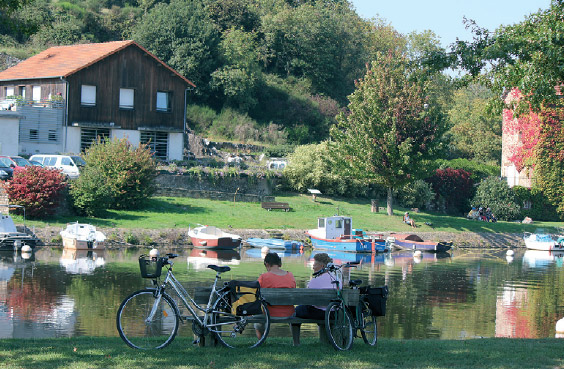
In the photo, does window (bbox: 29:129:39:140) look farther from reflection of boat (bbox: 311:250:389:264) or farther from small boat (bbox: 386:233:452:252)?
small boat (bbox: 386:233:452:252)

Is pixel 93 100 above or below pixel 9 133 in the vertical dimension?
above

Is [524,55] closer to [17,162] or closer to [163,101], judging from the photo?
[17,162]

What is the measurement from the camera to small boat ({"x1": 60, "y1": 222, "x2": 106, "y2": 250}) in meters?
37.0

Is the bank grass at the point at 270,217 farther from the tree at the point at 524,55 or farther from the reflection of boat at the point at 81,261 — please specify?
the tree at the point at 524,55

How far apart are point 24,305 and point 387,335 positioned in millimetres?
9595

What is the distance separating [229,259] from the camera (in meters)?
36.4

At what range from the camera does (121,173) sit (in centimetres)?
4447

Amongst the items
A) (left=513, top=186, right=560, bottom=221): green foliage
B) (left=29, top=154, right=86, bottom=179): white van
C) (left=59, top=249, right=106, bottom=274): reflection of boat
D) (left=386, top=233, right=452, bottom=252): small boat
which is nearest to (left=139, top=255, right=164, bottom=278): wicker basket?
(left=59, top=249, right=106, bottom=274): reflection of boat

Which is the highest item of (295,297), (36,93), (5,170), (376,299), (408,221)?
(36,93)

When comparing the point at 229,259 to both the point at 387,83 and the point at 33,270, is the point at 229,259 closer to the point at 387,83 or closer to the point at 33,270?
the point at 33,270

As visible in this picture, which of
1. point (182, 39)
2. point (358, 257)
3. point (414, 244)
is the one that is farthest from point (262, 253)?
point (182, 39)

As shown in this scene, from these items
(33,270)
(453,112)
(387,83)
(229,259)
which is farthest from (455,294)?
(453,112)

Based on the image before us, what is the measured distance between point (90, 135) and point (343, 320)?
46020 millimetres

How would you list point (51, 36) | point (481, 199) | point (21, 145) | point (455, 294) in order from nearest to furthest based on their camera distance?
point (455, 294) → point (21, 145) → point (481, 199) → point (51, 36)
